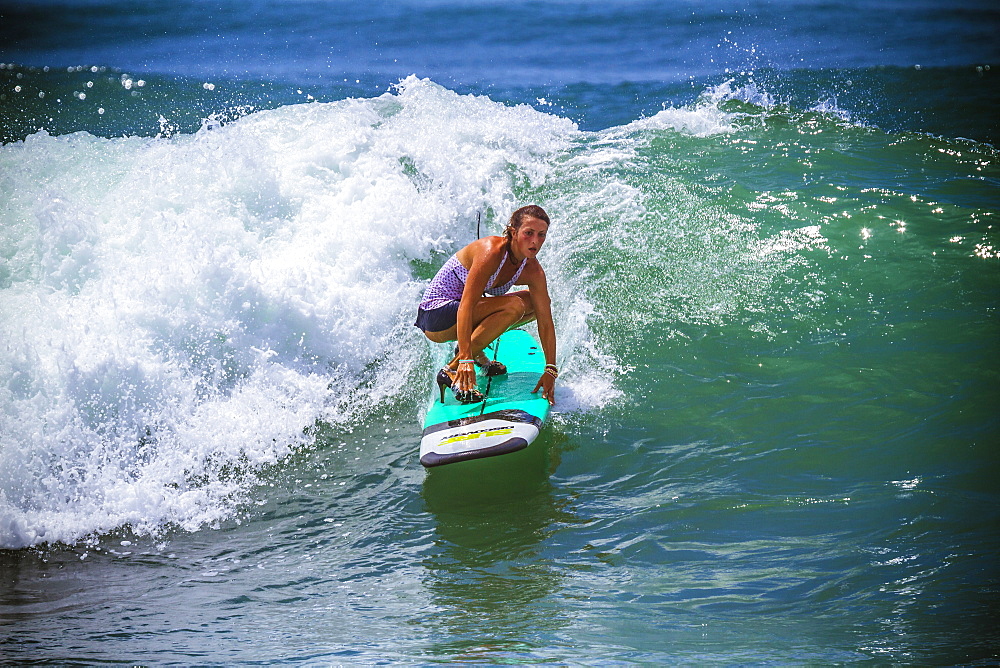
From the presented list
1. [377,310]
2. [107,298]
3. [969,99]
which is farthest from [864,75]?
[107,298]

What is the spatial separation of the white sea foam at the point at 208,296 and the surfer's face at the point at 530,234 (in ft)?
4.04

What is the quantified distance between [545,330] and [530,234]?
628mm

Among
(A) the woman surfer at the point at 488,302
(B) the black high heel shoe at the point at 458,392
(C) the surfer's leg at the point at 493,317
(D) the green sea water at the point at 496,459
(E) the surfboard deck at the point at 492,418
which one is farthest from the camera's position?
(C) the surfer's leg at the point at 493,317

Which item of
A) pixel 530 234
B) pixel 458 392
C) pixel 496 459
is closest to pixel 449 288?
pixel 458 392

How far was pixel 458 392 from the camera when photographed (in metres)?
4.88

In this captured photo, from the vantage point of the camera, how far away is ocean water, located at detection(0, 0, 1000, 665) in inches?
131

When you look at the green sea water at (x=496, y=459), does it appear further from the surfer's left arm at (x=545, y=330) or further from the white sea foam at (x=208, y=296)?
the surfer's left arm at (x=545, y=330)

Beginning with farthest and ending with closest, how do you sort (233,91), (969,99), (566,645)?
(233,91), (969,99), (566,645)

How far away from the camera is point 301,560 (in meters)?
3.93

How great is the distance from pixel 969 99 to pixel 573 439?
1077 centimetres

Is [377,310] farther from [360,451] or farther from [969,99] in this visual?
[969,99]

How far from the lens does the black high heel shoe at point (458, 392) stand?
4.84m

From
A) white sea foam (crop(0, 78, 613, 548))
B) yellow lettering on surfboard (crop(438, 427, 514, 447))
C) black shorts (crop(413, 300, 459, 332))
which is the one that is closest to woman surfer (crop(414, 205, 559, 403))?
black shorts (crop(413, 300, 459, 332))

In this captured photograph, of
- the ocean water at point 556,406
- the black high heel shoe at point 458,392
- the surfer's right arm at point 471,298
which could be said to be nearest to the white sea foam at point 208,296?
the ocean water at point 556,406
